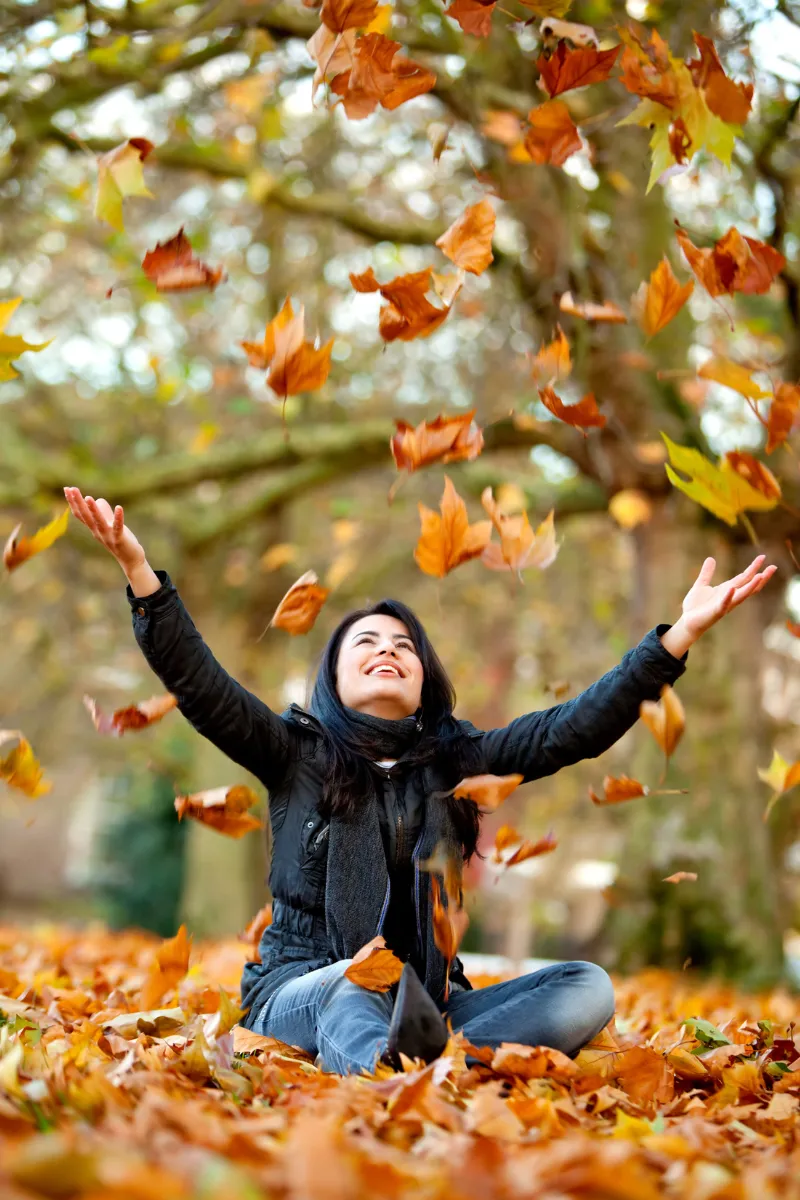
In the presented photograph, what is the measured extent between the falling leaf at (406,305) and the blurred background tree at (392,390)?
1.42 ft

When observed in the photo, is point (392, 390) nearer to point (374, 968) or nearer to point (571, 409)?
point (571, 409)

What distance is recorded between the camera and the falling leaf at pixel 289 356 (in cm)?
Answer: 245

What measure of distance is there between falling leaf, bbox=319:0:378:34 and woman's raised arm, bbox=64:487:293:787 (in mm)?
1111

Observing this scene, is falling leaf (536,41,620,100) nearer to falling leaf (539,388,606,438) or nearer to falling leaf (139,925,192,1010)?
falling leaf (539,388,606,438)

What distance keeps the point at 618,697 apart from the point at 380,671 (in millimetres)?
571

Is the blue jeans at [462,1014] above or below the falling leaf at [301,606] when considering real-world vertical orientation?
below

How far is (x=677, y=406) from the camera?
17.9ft

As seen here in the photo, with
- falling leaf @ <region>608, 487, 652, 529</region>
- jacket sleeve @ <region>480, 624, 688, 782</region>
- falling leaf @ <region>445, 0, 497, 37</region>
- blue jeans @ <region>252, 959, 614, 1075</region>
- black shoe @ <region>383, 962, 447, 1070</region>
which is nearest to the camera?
black shoe @ <region>383, 962, 447, 1070</region>

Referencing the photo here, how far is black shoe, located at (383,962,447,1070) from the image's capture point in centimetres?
190

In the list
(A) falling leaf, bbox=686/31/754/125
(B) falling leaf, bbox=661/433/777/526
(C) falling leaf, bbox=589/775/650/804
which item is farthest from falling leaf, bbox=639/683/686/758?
(A) falling leaf, bbox=686/31/754/125

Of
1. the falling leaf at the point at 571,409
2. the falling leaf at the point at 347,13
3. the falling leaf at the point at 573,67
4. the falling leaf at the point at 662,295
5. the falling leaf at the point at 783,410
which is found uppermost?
the falling leaf at the point at 347,13

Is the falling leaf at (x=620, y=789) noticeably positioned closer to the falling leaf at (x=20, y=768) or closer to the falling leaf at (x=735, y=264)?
the falling leaf at (x=735, y=264)

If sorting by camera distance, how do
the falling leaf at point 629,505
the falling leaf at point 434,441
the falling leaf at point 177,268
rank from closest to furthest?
the falling leaf at point 177,268
the falling leaf at point 434,441
the falling leaf at point 629,505

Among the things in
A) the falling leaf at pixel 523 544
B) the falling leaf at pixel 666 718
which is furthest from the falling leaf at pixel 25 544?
the falling leaf at pixel 666 718
